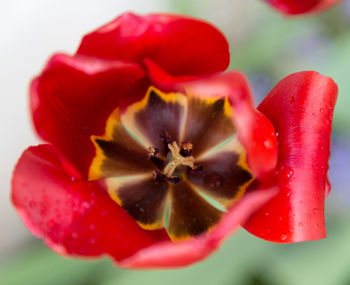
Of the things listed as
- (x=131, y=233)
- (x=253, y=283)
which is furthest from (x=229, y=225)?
(x=253, y=283)

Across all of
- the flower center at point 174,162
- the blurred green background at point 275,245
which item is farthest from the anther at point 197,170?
the blurred green background at point 275,245

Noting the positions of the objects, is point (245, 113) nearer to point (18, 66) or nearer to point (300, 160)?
point (300, 160)

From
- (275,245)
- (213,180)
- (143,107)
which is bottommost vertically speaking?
(275,245)

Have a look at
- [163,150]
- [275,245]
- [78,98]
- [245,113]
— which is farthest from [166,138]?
[275,245]

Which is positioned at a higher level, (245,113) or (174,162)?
(245,113)

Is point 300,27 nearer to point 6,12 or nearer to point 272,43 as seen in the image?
point 272,43

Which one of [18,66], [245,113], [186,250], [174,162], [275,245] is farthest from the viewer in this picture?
[18,66]
